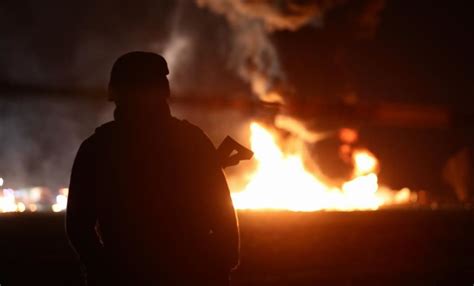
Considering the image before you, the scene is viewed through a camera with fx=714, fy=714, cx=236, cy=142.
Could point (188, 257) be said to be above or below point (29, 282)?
below

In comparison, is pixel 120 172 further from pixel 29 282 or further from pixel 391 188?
pixel 391 188

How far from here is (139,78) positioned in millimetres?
3045

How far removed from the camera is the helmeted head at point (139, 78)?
303cm

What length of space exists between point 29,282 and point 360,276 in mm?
5776

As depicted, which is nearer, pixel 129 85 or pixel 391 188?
pixel 129 85

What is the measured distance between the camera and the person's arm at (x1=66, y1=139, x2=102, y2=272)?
294cm

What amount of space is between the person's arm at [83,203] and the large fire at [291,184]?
66.5 metres

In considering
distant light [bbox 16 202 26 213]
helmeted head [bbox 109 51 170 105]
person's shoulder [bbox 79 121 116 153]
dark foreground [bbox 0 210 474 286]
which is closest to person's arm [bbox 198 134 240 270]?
helmeted head [bbox 109 51 170 105]

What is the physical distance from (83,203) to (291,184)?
7615cm

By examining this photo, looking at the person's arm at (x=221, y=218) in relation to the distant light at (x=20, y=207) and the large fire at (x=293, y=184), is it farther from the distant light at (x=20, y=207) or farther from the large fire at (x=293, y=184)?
the distant light at (x=20, y=207)

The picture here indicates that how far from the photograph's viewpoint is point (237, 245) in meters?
3.02

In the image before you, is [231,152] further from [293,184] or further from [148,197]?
[293,184]

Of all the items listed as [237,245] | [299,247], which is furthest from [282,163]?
[237,245]

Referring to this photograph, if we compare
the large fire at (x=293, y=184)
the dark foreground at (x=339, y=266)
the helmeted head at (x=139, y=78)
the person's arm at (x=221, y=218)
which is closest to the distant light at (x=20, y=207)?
the large fire at (x=293, y=184)
